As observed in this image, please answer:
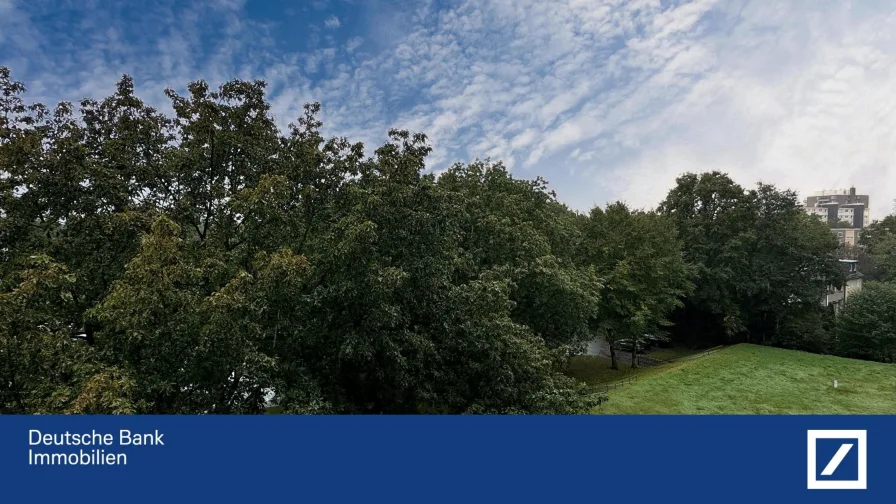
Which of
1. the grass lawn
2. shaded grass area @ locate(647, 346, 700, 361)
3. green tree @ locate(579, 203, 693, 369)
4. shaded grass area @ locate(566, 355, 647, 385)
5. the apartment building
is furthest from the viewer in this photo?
the apartment building

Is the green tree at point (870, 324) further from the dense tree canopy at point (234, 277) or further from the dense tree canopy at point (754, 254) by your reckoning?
the dense tree canopy at point (234, 277)

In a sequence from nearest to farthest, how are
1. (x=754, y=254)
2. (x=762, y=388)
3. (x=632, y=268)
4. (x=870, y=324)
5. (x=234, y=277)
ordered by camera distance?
(x=234, y=277) → (x=762, y=388) → (x=632, y=268) → (x=870, y=324) → (x=754, y=254)

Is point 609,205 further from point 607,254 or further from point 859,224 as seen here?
point 859,224

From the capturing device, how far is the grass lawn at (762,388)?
19391mm

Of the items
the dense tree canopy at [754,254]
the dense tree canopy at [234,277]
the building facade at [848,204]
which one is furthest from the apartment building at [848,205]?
the dense tree canopy at [234,277]

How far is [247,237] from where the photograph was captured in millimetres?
10094

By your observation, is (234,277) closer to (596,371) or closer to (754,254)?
(596,371)

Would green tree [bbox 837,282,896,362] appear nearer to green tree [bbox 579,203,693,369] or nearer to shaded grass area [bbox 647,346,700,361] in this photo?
shaded grass area [bbox 647,346,700,361]

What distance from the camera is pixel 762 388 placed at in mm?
22344

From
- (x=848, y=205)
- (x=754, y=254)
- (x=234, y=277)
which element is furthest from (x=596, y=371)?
(x=848, y=205)

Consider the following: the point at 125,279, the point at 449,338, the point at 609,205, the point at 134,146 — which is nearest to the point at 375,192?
the point at 449,338

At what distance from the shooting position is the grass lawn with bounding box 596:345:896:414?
63.6ft

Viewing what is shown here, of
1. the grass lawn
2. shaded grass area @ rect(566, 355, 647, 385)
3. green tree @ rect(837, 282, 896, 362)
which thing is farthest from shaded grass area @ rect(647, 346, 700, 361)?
green tree @ rect(837, 282, 896, 362)

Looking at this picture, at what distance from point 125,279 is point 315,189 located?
15.3 ft
